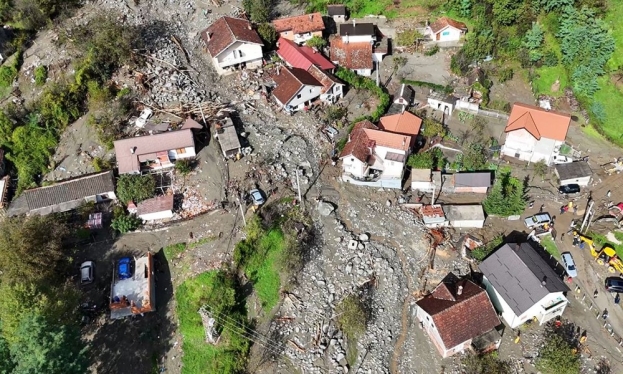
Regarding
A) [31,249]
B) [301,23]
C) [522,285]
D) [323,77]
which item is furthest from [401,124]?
[31,249]

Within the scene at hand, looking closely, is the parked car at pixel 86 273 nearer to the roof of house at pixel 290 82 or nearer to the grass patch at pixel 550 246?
the roof of house at pixel 290 82

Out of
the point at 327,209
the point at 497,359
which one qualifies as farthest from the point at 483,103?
the point at 497,359

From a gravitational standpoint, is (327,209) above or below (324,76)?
below

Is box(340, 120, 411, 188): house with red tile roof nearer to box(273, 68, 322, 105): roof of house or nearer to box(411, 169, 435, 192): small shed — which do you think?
box(411, 169, 435, 192): small shed

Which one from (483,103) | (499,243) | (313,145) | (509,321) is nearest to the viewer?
(509,321)

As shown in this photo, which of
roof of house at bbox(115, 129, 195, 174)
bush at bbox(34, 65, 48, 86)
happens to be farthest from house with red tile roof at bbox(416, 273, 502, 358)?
bush at bbox(34, 65, 48, 86)

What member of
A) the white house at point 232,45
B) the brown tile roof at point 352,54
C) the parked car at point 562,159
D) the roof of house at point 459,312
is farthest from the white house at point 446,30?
the roof of house at point 459,312

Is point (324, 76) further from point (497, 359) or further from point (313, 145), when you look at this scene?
point (497, 359)

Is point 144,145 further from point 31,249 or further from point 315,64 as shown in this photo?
point 315,64
